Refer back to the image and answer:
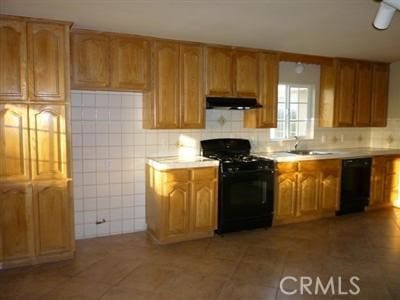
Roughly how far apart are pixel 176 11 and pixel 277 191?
2616mm

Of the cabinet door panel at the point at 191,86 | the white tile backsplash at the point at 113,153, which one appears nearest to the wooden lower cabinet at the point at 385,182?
the white tile backsplash at the point at 113,153

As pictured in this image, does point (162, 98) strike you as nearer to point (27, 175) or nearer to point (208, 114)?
point (208, 114)

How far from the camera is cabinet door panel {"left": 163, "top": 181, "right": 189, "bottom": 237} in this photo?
3.88 meters

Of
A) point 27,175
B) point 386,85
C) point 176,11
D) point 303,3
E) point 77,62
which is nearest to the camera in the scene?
point 303,3

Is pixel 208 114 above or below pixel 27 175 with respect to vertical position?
above

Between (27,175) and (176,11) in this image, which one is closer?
(176,11)

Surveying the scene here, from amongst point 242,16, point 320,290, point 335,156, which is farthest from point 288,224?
point 242,16

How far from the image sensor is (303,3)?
112 inches

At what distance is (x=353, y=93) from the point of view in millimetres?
5453

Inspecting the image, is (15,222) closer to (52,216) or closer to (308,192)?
(52,216)

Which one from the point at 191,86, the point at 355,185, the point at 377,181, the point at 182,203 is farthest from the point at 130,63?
the point at 377,181

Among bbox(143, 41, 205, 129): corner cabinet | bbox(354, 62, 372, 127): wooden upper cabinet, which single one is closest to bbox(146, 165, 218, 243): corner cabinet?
bbox(143, 41, 205, 129): corner cabinet

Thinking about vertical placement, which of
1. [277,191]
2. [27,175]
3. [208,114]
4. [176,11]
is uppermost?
[176,11]

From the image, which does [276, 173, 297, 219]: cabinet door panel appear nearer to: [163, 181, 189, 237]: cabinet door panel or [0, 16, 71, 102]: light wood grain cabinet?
[163, 181, 189, 237]: cabinet door panel
